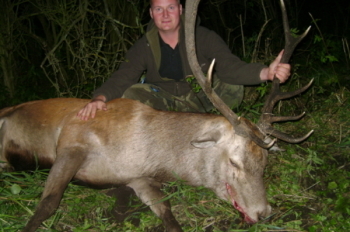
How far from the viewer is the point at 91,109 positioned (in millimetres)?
3186

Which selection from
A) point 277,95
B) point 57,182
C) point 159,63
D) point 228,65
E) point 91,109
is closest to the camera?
point 57,182

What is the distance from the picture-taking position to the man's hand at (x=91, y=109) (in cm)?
315

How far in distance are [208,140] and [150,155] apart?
55cm

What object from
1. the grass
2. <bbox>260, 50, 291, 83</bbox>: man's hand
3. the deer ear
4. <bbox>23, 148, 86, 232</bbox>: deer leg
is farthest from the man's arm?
<bbox>260, 50, 291, 83</bbox>: man's hand

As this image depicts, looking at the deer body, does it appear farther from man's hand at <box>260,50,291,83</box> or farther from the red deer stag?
man's hand at <box>260,50,291,83</box>

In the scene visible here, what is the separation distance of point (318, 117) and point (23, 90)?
5.29 metres

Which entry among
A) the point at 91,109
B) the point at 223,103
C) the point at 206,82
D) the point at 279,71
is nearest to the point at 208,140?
the point at 223,103

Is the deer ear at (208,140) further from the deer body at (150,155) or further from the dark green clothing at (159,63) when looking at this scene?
the dark green clothing at (159,63)

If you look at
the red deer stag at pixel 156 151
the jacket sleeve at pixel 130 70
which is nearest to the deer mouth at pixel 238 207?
the red deer stag at pixel 156 151

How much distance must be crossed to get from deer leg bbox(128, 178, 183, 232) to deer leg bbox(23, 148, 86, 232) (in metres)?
0.52

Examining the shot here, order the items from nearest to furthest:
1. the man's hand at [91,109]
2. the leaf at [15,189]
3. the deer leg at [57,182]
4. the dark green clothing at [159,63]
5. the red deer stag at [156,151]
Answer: the deer leg at [57,182] → the red deer stag at [156,151] → the leaf at [15,189] → the man's hand at [91,109] → the dark green clothing at [159,63]

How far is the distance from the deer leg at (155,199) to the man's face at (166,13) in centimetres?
181

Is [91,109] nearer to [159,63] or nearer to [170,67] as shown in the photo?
[159,63]

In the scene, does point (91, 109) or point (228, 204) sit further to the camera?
point (91, 109)
